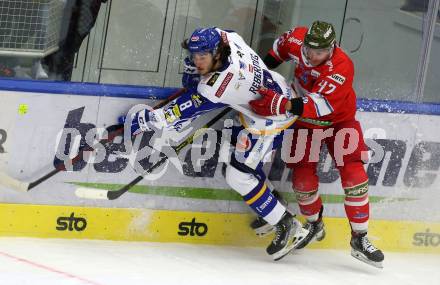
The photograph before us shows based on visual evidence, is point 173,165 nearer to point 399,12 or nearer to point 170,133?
point 170,133

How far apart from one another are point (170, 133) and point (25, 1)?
98 centimetres

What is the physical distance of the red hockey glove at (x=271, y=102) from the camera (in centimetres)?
514

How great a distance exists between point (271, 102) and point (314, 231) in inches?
33.1

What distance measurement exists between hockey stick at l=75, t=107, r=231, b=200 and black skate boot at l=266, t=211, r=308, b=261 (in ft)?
2.00

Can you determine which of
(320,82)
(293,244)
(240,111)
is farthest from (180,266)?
(320,82)

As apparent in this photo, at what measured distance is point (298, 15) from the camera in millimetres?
5875

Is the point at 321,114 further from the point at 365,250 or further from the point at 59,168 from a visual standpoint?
the point at 59,168

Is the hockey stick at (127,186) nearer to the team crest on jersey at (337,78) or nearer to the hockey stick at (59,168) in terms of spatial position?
the hockey stick at (59,168)

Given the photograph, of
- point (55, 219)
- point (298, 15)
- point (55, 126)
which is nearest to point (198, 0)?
point (298, 15)

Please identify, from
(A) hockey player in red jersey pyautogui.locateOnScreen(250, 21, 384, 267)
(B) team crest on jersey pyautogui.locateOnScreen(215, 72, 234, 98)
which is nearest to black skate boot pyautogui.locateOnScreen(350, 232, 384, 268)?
(A) hockey player in red jersey pyautogui.locateOnScreen(250, 21, 384, 267)

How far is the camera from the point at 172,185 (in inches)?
215

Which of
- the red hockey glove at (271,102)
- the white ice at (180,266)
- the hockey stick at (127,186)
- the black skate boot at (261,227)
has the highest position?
the red hockey glove at (271,102)

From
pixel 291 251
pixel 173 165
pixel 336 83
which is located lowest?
pixel 291 251

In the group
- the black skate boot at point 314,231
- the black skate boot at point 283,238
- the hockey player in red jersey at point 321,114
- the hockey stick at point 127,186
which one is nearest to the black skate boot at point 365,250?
the hockey player in red jersey at point 321,114
